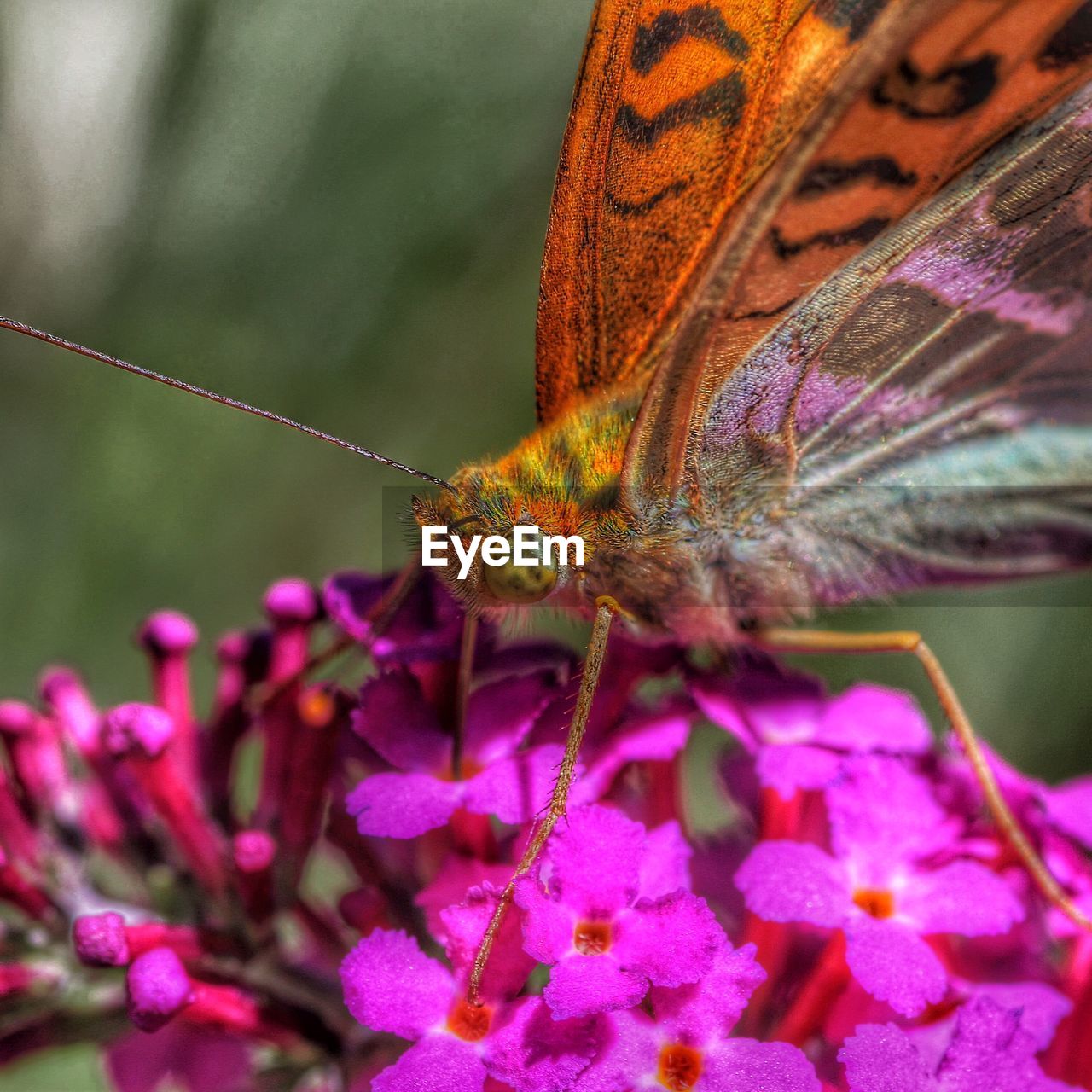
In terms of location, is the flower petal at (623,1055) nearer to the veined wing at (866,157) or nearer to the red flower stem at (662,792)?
the red flower stem at (662,792)

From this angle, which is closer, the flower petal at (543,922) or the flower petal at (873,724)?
the flower petal at (543,922)

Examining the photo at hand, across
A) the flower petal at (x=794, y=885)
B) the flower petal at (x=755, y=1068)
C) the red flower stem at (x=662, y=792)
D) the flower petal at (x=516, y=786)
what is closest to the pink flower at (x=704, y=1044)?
the flower petal at (x=755, y=1068)

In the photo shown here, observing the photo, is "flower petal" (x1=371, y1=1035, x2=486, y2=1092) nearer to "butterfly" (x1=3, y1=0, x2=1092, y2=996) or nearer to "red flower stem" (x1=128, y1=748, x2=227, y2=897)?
"butterfly" (x1=3, y1=0, x2=1092, y2=996)

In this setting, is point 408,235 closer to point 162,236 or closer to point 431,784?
point 162,236

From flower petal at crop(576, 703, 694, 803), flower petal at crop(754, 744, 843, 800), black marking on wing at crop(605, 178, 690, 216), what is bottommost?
flower petal at crop(754, 744, 843, 800)

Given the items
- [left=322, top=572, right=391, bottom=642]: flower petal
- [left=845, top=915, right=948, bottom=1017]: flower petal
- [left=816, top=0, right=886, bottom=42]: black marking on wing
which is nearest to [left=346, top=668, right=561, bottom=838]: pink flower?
[left=322, top=572, right=391, bottom=642]: flower petal

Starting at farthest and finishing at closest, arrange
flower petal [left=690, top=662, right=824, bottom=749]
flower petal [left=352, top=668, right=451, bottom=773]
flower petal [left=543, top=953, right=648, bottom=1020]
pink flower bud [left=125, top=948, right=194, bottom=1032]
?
flower petal [left=690, top=662, right=824, bottom=749] → flower petal [left=352, top=668, right=451, bottom=773] → pink flower bud [left=125, top=948, right=194, bottom=1032] → flower petal [left=543, top=953, right=648, bottom=1020]

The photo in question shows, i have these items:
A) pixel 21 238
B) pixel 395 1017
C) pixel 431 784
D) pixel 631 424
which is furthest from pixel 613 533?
pixel 21 238
